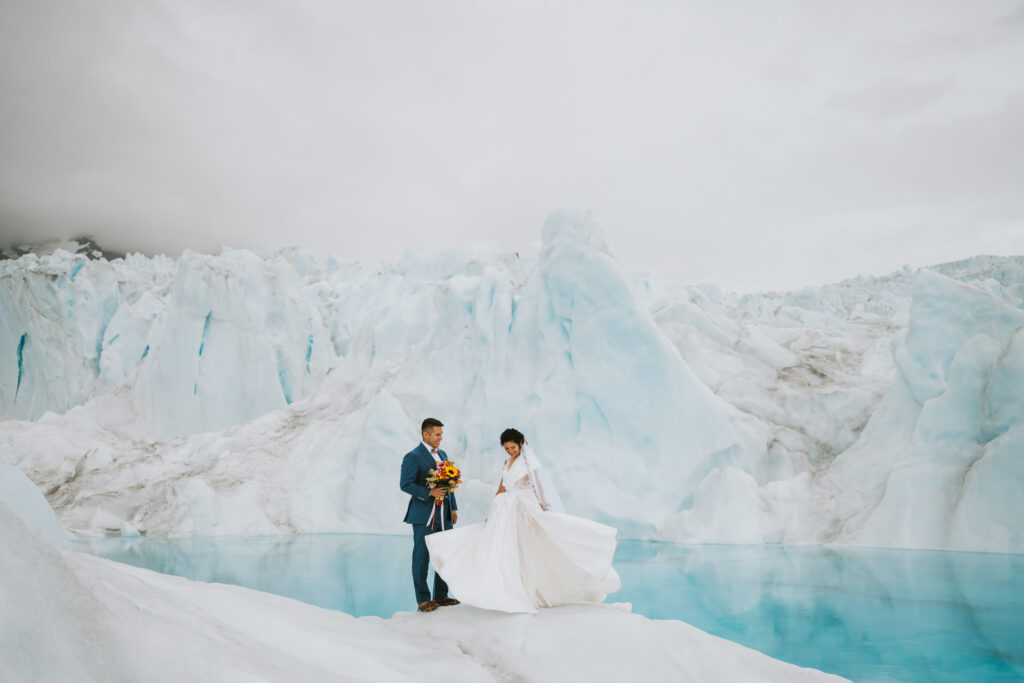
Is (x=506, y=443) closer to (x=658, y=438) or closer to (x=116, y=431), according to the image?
(x=658, y=438)

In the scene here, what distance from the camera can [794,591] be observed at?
9156 millimetres

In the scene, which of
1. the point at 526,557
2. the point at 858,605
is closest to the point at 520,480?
the point at 526,557

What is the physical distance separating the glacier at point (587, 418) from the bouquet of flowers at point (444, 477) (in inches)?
453

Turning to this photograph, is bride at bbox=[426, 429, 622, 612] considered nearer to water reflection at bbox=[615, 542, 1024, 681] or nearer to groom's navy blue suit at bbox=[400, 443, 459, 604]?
groom's navy blue suit at bbox=[400, 443, 459, 604]

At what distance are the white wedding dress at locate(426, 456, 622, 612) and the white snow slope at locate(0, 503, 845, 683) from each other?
0.69 feet

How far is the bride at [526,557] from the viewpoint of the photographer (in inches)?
176

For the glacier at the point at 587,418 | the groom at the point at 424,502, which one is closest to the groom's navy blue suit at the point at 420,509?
the groom at the point at 424,502

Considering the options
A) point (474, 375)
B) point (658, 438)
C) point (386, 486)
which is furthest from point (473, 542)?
point (474, 375)

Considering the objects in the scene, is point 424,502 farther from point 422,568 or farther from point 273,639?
point 273,639

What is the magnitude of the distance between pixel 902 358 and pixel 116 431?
27.9m

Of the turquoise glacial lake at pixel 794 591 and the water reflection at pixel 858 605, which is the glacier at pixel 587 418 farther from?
the water reflection at pixel 858 605

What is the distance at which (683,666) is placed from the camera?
366 centimetres

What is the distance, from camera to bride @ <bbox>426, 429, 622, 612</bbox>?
14.7 feet

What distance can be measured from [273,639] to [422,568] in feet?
6.93
